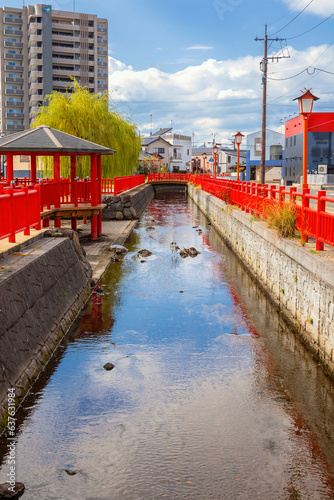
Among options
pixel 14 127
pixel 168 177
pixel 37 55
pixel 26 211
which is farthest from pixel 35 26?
pixel 26 211

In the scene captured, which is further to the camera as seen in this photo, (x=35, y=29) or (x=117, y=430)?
(x=35, y=29)

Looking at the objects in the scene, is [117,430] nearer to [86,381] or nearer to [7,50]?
[86,381]

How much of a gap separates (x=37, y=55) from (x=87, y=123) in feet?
202

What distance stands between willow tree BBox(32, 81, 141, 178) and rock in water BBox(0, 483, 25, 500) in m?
25.3

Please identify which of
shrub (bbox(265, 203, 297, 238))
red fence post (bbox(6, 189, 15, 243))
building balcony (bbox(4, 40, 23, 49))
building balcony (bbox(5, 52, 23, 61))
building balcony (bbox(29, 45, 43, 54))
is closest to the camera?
red fence post (bbox(6, 189, 15, 243))

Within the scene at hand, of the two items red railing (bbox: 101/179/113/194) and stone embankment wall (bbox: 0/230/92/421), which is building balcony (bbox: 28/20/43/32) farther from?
stone embankment wall (bbox: 0/230/92/421)

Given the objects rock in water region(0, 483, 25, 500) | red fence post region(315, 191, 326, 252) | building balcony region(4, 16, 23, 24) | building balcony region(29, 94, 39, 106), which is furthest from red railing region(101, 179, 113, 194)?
building balcony region(4, 16, 23, 24)

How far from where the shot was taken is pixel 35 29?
280 feet

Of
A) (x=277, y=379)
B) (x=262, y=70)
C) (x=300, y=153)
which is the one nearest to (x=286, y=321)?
(x=277, y=379)

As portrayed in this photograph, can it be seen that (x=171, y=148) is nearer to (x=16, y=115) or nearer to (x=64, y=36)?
(x=64, y=36)

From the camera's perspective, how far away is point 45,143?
16.4 m

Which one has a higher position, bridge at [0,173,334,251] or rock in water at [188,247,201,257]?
bridge at [0,173,334,251]

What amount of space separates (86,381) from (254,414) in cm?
240

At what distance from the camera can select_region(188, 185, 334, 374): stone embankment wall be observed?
812cm
